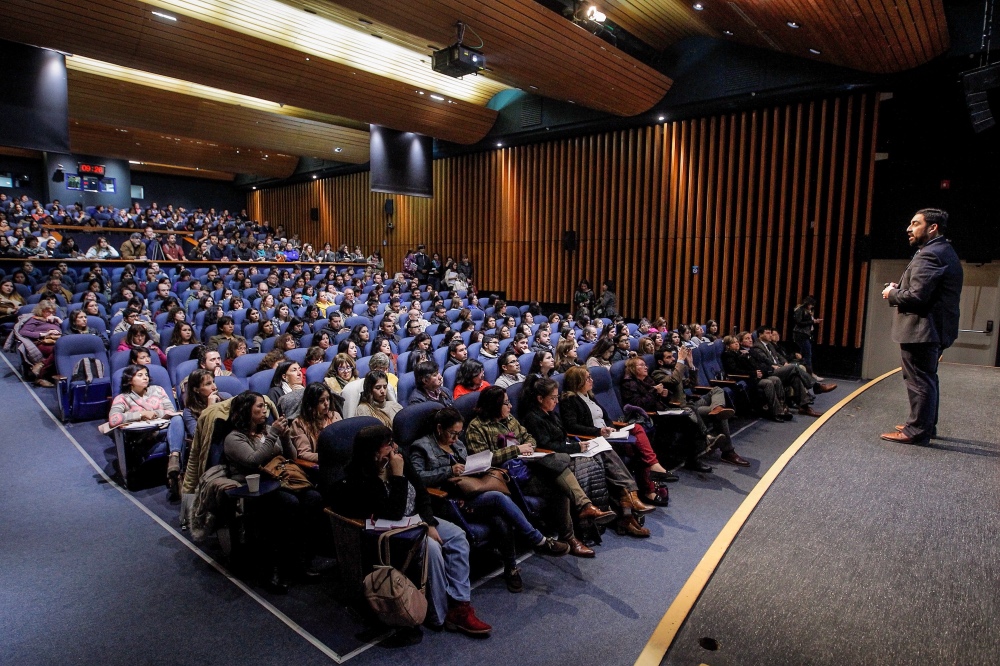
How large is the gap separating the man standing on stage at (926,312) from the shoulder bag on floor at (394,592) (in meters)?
2.36

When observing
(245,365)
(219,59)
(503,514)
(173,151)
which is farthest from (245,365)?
(173,151)

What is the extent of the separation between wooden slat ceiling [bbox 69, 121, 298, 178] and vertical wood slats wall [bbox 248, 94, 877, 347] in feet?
19.1

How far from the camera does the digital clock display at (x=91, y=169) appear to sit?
634 inches

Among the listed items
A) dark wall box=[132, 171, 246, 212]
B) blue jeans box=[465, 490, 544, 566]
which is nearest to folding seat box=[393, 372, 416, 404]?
blue jeans box=[465, 490, 544, 566]

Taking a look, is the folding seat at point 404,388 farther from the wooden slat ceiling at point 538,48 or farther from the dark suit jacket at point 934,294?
the wooden slat ceiling at point 538,48

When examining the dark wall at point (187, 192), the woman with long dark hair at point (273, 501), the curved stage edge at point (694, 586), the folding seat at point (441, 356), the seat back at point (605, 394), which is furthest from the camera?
the dark wall at point (187, 192)

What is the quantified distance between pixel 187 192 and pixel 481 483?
20041 mm

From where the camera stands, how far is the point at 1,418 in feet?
16.1

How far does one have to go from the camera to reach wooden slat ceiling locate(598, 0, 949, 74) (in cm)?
560

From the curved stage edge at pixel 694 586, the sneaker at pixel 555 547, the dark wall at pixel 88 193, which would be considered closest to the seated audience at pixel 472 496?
the sneaker at pixel 555 547

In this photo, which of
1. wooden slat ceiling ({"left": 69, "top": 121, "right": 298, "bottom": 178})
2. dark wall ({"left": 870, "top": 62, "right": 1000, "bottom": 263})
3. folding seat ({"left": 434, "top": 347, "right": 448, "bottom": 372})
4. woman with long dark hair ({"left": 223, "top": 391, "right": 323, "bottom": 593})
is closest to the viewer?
woman with long dark hair ({"left": 223, "top": 391, "right": 323, "bottom": 593})

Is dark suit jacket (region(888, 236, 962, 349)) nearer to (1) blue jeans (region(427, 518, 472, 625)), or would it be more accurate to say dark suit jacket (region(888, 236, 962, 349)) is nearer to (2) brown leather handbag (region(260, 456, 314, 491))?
(1) blue jeans (region(427, 518, 472, 625))

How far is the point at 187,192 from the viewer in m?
19.1

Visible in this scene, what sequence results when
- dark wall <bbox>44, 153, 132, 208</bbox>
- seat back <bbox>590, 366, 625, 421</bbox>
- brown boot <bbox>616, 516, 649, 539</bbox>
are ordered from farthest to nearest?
dark wall <bbox>44, 153, 132, 208</bbox> < seat back <bbox>590, 366, 625, 421</bbox> < brown boot <bbox>616, 516, 649, 539</bbox>
